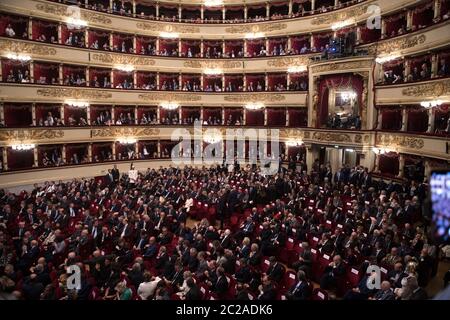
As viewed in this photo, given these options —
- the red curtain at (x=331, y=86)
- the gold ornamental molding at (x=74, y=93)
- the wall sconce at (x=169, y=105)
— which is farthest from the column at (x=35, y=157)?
the red curtain at (x=331, y=86)

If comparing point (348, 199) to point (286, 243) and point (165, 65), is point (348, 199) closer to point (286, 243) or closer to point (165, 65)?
point (286, 243)

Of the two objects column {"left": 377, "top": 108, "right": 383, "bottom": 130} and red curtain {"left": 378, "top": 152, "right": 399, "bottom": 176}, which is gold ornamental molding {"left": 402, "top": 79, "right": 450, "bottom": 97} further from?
red curtain {"left": 378, "top": 152, "right": 399, "bottom": 176}

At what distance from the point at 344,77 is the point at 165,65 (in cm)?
1203

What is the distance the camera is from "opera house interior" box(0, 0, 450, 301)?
8180 millimetres

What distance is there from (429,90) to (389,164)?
14.7 ft

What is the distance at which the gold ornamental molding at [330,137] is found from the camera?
18692mm

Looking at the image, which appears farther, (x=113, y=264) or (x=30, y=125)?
(x=30, y=125)

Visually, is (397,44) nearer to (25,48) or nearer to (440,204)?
(440,204)

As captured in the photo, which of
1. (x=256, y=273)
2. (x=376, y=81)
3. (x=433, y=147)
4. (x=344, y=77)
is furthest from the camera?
(x=344, y=77)

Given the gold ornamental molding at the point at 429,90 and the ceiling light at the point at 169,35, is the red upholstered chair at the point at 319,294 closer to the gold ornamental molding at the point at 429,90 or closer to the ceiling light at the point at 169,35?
the gold ornamental molding at the point at 429,90

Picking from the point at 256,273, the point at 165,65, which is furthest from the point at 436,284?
the point at 165,65

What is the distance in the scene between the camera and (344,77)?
1988 cm

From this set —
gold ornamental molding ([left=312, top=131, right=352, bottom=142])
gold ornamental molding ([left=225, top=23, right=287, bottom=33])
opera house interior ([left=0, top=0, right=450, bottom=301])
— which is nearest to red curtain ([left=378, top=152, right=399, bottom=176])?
opera house interior ([left=0, top=0, right=450, bottom=301])

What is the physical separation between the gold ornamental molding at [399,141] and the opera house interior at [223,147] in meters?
0.08
